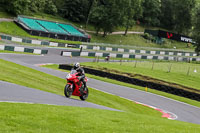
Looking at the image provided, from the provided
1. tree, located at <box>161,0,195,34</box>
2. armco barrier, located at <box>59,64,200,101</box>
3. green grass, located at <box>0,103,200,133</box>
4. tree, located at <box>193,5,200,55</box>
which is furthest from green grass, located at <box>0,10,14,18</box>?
green grass, located at <box>0,103,200,133</box>

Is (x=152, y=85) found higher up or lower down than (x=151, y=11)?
lower down

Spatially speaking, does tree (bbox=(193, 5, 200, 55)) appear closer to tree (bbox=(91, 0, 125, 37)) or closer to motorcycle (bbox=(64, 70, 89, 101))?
tree (bbox=(91, 0, 125, 37))

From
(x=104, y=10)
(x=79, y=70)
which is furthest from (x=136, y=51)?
(x=79, y=70)

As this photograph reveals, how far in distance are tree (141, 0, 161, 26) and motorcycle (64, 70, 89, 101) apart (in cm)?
8412

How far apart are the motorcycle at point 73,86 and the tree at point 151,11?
8412cm

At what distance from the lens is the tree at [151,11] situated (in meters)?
99.0

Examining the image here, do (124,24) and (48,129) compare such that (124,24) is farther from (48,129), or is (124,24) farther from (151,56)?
(48,129)

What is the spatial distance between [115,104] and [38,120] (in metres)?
12.2

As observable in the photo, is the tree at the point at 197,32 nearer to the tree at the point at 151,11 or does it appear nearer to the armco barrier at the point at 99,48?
the armco barrier at the point at 99,48

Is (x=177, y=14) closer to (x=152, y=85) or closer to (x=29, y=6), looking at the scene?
(x=29, y=6)

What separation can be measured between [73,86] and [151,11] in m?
87.1

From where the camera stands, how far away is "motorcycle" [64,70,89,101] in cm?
1648

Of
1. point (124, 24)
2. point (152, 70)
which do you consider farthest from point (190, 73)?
point (124, 24)

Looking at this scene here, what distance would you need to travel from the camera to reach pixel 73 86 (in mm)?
16969
